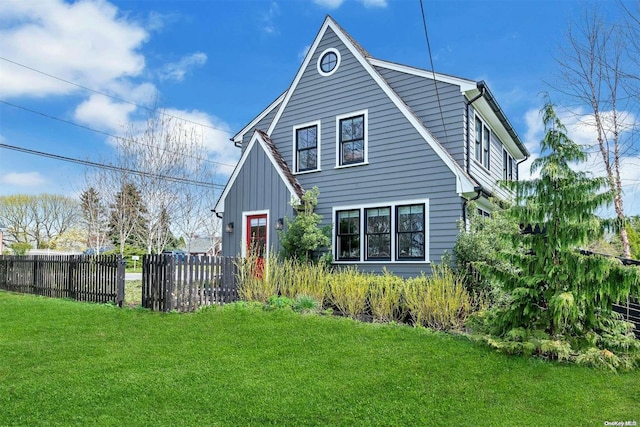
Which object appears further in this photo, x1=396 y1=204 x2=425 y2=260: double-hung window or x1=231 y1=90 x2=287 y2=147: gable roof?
x1=231 y1=90 x2=287 y2=147: gable roof

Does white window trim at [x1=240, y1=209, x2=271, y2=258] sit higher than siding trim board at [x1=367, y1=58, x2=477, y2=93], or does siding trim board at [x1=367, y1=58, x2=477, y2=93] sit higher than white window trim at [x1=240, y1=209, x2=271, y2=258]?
siding trim board at [x1=367, y1=58, x2=477, y2=93]

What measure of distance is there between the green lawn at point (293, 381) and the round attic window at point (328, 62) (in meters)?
7.95

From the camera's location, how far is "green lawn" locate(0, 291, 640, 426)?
3.73m

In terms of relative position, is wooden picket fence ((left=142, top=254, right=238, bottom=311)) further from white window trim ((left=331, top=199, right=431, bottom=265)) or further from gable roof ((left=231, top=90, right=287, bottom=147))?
gable roof ((left=231, top=90, right=287, bottom=147))

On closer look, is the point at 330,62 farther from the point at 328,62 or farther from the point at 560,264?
the point at 560,264

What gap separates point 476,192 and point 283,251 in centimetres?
500

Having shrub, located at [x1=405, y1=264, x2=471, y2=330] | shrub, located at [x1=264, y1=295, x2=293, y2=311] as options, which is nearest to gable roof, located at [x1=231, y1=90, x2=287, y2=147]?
shrub, located at [x1=264, y1=295, x2=293, y2=311]

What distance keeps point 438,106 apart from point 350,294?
18.5 feet

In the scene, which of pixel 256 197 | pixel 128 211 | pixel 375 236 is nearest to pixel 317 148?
pixel 256 197

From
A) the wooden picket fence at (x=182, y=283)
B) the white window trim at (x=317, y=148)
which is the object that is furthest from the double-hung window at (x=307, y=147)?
the wooden picket fence at (x=182, y=283)

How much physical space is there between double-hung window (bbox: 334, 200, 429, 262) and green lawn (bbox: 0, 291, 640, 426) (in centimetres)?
396

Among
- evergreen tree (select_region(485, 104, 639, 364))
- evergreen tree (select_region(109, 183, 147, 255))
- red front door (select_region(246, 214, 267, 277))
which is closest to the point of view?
evergreen tree (select_region(485, 104, 639, 364))

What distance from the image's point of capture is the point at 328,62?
12352 mm

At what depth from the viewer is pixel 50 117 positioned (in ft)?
65.3
